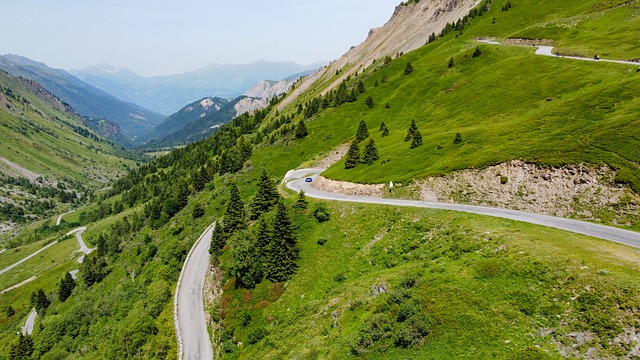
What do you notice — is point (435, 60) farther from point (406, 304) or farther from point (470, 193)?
point (406, 304)

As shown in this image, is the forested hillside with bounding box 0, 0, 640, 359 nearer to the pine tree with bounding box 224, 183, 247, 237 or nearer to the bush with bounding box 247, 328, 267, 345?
the bush with bounding box 247, 328, 267, 345

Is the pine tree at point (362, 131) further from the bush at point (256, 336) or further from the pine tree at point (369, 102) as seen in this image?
the bush at point (256, 336)

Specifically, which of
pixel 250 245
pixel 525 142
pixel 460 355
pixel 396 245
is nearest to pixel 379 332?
pixel 460 355

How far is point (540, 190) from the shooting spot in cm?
4525

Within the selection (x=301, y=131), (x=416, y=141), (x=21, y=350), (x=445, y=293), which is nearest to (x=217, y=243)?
(x=416, y=141)

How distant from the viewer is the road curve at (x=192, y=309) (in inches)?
1949

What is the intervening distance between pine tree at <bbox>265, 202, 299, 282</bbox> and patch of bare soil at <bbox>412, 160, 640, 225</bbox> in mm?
22803

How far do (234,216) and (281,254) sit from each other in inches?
909

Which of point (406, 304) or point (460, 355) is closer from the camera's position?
point (460, 355)

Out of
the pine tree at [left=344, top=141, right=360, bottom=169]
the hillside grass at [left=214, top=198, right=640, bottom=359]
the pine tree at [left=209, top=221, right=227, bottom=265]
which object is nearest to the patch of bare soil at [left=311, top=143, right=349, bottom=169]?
the pine tree at [left=344, top=141, right=360, bottom=169]

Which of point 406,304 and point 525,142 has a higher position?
point 525,142

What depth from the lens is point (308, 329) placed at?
1443 inches

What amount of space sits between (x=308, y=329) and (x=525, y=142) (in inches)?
1670

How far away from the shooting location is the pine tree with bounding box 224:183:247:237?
6794 centimetres
